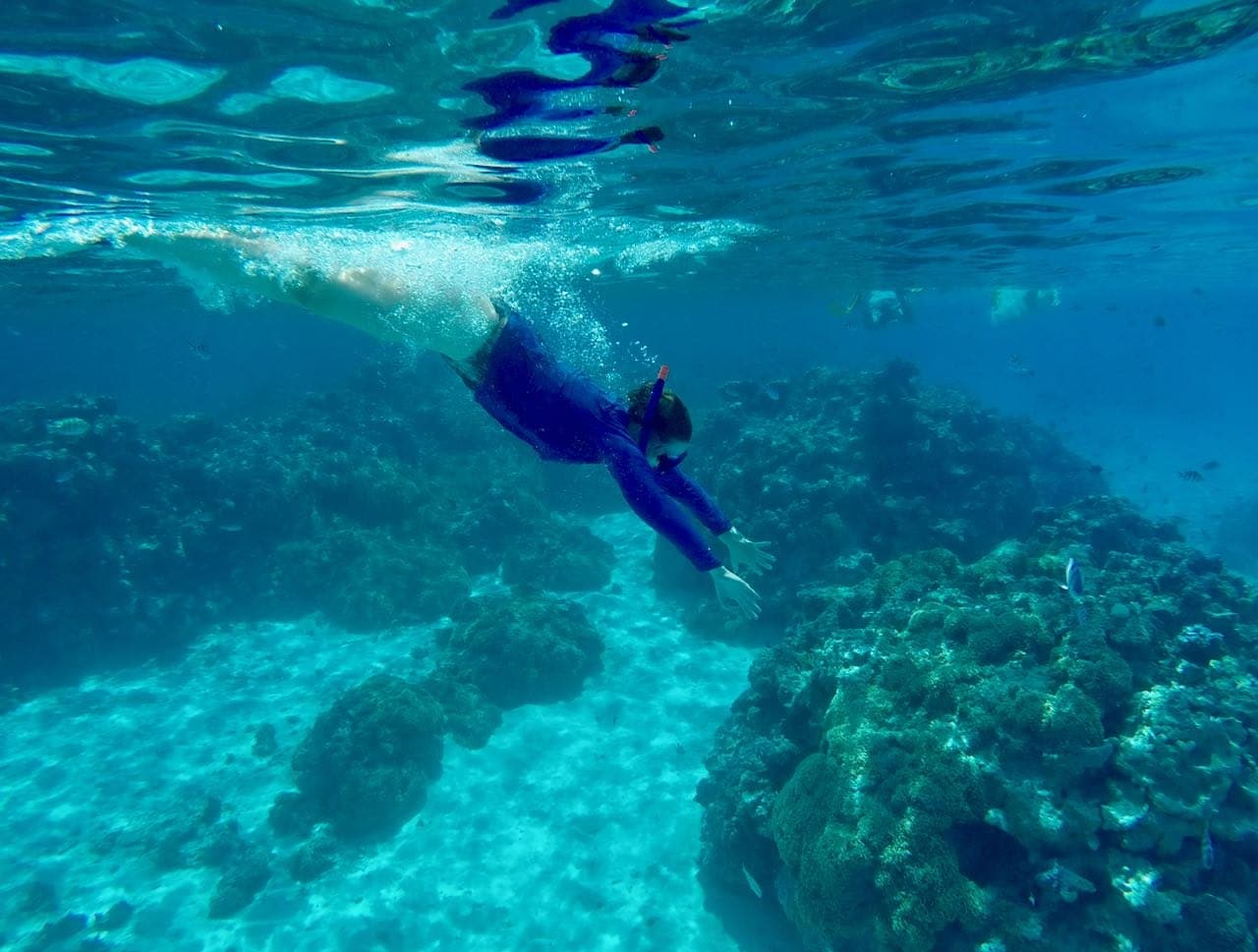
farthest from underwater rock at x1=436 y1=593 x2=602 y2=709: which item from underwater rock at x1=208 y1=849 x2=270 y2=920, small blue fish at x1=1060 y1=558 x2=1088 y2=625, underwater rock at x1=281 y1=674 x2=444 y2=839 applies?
small blue fish at x1=1060 y1=558 x2=1088 y2=625

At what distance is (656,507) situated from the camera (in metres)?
3.59

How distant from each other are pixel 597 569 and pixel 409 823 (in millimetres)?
8736

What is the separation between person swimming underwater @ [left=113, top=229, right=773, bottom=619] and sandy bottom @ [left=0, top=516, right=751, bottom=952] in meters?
7.05

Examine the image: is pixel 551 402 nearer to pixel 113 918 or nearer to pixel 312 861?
pixel 312 861

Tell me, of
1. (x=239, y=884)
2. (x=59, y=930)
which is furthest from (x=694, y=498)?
(x=59, y=930)

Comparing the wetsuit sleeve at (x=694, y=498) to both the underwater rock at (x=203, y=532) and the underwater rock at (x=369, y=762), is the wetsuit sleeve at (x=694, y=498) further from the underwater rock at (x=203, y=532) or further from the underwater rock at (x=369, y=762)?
the underwater rock at (x=203, y=532)

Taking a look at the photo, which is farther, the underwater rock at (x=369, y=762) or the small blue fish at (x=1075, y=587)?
the underwater rock at (x=369, y=762)

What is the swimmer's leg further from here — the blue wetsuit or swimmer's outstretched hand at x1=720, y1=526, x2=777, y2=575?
swimmer's outstretched hand at x1=720, y1=526, x2=777, y2=575

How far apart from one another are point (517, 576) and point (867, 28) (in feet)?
47.5

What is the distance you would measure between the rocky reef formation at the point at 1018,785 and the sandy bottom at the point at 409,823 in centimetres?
220

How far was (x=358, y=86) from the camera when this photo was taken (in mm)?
9953

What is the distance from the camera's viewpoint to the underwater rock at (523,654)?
13.1 m

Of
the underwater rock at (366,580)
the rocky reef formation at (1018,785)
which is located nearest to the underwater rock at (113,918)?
the underwater rock at (366,580)

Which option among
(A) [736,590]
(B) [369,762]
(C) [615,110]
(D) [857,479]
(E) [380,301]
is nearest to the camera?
(A) [736,590]
